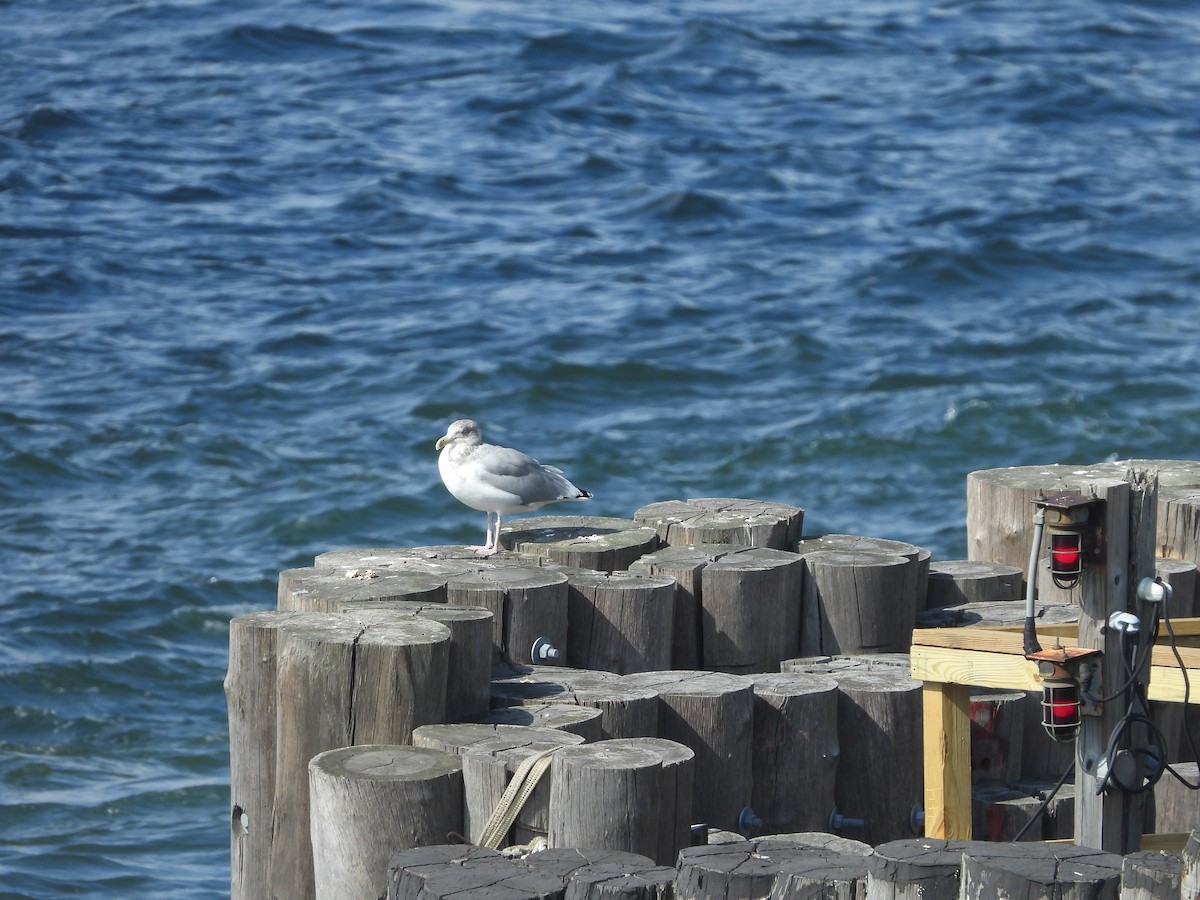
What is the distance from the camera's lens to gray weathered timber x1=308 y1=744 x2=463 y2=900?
4.85 metres

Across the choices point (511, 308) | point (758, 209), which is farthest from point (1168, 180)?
point (511, 308)

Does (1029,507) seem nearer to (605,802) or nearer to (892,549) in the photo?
(892,549)

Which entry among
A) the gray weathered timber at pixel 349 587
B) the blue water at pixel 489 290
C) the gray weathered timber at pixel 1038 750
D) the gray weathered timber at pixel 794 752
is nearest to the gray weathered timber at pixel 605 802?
the gray weathered timber at pixel 794 752

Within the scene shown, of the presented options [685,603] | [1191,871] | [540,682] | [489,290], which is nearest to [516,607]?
[540,682]

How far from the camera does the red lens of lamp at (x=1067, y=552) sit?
486 centimetres

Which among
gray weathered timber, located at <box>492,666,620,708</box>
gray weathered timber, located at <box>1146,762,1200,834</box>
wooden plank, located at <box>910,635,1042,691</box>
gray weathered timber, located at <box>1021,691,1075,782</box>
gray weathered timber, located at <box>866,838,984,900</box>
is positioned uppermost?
wooden plank, located at <box>910,635,1042,691</box>

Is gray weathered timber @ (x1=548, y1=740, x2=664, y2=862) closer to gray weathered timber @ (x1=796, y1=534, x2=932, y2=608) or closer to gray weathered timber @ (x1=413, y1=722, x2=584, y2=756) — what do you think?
gray weathered timber @ (x1=413, y1=722, x2=584, y2=756)

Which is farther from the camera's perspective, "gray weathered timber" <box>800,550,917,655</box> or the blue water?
the blue water

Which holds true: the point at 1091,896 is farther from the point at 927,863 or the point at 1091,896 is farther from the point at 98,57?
the point at 98,57

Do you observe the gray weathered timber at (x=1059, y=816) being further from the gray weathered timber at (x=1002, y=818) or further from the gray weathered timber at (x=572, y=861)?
the gray weathered timber at (x=572, y=861)

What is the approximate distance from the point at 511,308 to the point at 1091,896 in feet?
54.8

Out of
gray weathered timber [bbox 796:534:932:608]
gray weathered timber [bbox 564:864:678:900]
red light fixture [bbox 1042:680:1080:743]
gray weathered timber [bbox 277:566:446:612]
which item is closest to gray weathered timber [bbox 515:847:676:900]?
gray weathered timber [bbox 564:864:678:900]

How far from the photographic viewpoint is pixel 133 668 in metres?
13.1

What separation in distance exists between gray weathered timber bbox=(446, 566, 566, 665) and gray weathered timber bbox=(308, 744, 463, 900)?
117 centimetres
